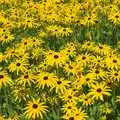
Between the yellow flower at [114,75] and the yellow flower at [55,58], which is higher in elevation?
the yellow flower at [55,58]

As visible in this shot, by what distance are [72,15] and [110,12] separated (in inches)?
34.6

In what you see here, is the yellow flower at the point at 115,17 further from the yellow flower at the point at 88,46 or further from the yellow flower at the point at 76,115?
the yellow flower at the point at 76,115

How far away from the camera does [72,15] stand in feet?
35.0

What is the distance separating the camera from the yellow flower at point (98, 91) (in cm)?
718

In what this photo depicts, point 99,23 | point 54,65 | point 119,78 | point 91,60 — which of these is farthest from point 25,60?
point 99,23

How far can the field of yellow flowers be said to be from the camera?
728 cm

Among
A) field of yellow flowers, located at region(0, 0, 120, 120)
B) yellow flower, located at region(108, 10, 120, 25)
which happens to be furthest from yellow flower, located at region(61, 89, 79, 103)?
yellow flower, located at region(108, 10, 120, 25)

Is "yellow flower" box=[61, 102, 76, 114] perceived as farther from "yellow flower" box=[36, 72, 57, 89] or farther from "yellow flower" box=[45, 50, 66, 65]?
"yellow flower" box=[45, 50, 66, 65]

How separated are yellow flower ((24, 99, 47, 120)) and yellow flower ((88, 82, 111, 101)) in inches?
30.3

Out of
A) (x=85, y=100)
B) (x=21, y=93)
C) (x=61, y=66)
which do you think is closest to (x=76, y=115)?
(x=85, y=100)

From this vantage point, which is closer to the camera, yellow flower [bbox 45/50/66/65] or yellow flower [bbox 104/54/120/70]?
yellow flower [bbox 104/54/120/70]

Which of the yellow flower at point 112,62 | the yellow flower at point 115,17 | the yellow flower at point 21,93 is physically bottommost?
the yellow flower at point 21,93

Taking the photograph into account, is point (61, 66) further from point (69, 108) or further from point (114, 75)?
point (69, 108)

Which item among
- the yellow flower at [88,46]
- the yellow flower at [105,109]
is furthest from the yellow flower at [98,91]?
the yellow flower at [88,46]
